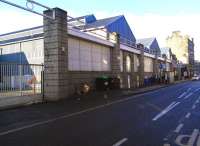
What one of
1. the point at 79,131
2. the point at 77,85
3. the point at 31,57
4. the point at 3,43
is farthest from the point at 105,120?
the point at 3,43

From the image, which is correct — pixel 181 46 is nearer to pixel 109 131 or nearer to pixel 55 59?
pixel 55 59

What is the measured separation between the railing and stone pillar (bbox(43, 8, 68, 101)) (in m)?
0.61

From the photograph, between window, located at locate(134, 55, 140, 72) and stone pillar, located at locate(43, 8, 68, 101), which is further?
window, located at locate(134, 55, 140, 72)

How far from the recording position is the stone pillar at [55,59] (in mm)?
19047

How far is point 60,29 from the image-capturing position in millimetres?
19766

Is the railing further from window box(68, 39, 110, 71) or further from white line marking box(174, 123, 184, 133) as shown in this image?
white line marking box(174, 123, 184, 133)

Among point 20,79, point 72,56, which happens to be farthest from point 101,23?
point 20,79

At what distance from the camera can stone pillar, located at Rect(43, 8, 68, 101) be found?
19.0m

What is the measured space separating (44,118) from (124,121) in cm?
348

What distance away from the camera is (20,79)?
16938 millimetres

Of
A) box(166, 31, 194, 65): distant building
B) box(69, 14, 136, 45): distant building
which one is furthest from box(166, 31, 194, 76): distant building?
box(69, 14, 136, 45): distant building

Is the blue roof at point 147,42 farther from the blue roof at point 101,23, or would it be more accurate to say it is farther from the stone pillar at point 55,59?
the stone pillar at point 55,59

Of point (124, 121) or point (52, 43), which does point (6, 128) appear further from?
point (52, 43)

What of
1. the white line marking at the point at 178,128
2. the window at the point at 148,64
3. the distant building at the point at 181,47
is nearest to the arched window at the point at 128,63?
the window at the point at 148,64
